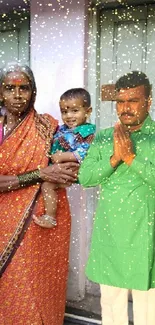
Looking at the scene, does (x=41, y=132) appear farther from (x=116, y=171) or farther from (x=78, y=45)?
(x=78, y=45)

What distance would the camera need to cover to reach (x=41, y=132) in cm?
304

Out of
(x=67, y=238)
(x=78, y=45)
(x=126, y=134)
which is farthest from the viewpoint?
(x=78, y=45)

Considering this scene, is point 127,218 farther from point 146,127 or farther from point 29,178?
point 29,178

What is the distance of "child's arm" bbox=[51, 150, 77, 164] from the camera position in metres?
2.89

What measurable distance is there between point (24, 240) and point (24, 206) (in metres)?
0.21

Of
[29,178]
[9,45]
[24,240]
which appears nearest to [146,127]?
[29,178]

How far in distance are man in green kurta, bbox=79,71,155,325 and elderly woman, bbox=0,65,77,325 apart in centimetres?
42

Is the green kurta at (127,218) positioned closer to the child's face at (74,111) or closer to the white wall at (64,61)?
the child's face at (74,111)

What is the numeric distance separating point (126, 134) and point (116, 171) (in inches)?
8.3

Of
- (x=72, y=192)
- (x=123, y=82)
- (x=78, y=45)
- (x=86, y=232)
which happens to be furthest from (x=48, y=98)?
(x=123, y=82)

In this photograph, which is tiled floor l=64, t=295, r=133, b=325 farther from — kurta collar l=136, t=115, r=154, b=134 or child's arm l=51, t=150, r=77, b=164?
kurta collar l=136, t=115, r=154, b=134

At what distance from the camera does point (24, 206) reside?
3035 millimetres

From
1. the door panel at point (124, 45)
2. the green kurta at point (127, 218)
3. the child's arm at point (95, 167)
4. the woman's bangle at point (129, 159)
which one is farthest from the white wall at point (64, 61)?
the woman's bangle at point (129, 159)

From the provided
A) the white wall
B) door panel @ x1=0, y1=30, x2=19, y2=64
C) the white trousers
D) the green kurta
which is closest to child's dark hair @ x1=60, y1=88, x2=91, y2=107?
the green kurta
